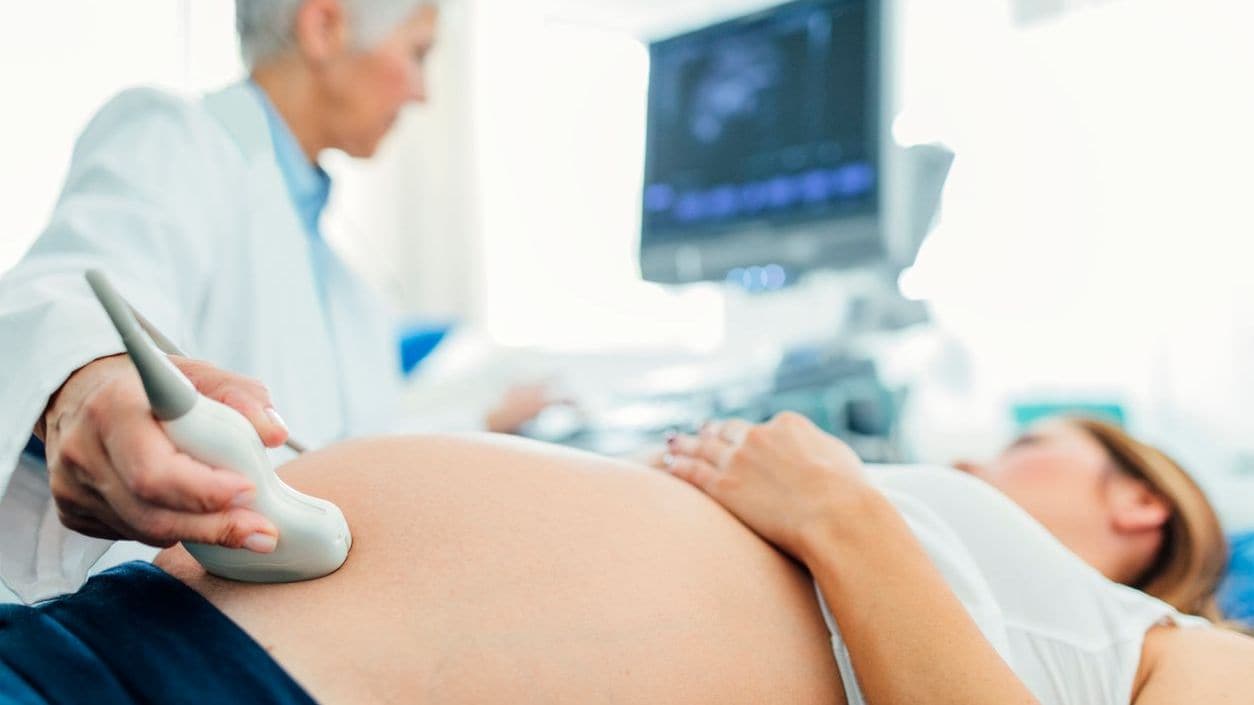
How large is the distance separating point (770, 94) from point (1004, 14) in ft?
1.75

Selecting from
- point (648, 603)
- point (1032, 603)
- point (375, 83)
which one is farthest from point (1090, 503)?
point (375, 83)

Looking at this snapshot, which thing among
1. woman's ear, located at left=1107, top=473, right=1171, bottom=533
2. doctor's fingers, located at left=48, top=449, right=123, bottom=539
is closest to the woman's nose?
woman's ear, located at left=1107, top=473, right=1171, bottom=533

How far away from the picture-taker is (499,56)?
3209 millimetres

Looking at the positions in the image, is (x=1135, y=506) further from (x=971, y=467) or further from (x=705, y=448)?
(x=705, y=448)

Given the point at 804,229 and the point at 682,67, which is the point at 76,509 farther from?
the point at 682,67

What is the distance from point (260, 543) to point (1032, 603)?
576 millimetres

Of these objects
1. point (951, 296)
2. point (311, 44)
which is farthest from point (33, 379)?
point (951, 296)

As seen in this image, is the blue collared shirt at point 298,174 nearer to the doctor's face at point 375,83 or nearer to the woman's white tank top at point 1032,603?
the doctor's face at point 375,83

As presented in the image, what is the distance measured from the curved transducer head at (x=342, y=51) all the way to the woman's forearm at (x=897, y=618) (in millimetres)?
1069

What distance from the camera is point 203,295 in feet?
3.73

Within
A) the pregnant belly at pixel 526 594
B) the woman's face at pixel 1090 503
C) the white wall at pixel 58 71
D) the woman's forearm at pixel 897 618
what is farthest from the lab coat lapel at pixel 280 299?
the white wall at pixel 58 71

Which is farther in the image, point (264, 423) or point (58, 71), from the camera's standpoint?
point (58, 71)

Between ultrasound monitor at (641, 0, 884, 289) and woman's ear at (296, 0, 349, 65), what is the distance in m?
0.75

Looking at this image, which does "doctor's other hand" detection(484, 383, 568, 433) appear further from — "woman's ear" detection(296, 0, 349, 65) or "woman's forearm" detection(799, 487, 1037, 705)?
"woman's forearm" detection(799, 487, 1037, 705)
